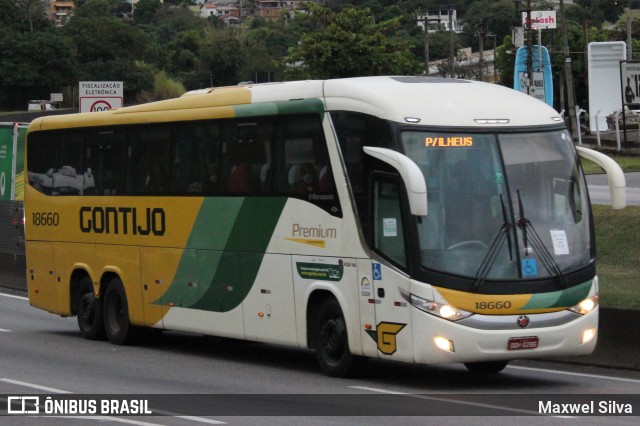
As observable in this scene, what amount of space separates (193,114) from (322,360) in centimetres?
442

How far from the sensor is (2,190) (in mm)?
33750

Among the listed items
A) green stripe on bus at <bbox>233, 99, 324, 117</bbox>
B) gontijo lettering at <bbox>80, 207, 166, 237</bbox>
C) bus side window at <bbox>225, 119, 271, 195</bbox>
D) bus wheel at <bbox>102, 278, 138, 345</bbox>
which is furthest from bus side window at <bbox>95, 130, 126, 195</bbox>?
green stripe on bus at <bbox>233, 99, 324, 117</bbox>

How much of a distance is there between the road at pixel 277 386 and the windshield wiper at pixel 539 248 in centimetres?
127

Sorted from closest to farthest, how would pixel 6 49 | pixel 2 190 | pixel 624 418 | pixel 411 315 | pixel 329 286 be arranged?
pixel 624 418 < pixel 411 315 < pixel 329 286 < pixel 2 190 < pixel 6 49

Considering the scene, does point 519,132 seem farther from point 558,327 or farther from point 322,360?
point 322,360

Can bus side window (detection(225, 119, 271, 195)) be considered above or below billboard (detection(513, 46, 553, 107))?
below

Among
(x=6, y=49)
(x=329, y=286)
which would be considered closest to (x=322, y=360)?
(x=329, y=286)

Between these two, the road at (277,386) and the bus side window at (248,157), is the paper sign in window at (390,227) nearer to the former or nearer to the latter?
the road at (277,386)

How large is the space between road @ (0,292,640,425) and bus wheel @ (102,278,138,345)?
260 mm

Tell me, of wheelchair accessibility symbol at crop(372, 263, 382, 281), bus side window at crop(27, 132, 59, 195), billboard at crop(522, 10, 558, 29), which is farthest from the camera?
billboard at crop(522, 10, 558, 29)

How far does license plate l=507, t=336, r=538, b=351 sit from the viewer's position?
13727 millimetres

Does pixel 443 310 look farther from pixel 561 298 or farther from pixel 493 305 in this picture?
pixel 561 298

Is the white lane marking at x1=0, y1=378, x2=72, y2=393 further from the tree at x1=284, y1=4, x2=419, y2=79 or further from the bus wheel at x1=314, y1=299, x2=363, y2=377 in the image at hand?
the tree at x1=284, y1=4, x2=419, y2=79

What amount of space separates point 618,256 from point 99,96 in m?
15.4
